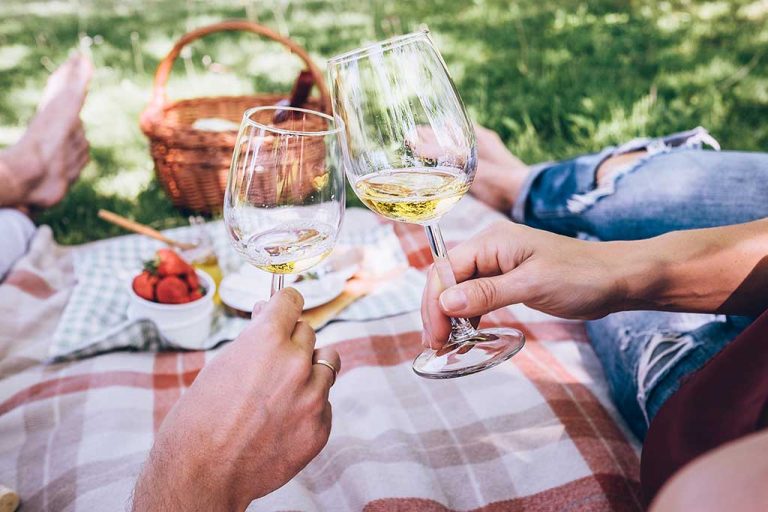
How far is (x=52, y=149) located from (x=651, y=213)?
2589 mm

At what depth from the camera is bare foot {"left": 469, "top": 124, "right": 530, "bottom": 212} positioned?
2.70m

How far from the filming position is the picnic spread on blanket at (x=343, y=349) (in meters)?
1.19

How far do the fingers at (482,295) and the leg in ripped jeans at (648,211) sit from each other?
0.52 meters

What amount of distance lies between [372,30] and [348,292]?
13.6 ft

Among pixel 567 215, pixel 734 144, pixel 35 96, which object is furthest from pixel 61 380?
pixel 35 96

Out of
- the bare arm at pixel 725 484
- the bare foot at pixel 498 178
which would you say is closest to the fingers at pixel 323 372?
the bare arm at pixel 725 484

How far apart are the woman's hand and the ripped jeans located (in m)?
0.35

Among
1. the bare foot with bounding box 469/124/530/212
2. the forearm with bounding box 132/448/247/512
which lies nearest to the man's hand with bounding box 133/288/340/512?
the forearm with bounding box 132/448/247/512

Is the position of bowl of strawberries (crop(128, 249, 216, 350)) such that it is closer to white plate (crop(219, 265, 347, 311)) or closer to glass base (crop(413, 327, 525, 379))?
white plate (crop(219, 265, 347, 311))

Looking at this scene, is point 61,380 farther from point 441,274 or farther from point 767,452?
point 767,452

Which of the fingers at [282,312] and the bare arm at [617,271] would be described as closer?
the fingers at [282,312]

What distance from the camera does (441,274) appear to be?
4.13ft

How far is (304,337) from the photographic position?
1088 mm

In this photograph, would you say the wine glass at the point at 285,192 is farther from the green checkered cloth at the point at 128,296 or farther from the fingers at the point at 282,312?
the green checkered cloth at the point at 128,296
